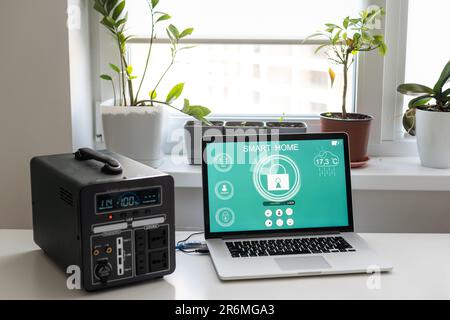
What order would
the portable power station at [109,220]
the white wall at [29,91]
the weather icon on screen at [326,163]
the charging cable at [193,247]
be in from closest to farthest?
the portable power station at [109,220]
the charging cable at [193,247]
the weather icon on screen at [326,163]
the white wall at [29,91]

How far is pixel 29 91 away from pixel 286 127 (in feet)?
2.67

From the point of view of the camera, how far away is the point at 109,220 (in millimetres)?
1470

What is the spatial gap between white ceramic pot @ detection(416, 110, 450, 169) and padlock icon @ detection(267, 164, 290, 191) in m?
0.60

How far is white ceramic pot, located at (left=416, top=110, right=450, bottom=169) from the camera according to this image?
6.97ft

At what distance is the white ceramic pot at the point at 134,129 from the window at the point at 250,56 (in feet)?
0.73

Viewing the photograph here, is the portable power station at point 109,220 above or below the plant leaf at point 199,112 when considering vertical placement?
below

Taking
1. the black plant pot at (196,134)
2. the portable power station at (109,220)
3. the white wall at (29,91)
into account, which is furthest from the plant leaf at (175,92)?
the portable power station at (109,220)

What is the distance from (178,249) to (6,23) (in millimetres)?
895

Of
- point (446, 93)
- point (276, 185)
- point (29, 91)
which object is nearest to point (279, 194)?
point (276, 185)

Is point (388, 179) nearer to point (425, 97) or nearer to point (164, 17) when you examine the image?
point (425, 97)

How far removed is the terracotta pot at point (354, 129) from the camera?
7.02 ft

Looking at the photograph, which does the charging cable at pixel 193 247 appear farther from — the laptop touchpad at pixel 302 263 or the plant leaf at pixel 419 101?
the plant leaf at pixel 419 101

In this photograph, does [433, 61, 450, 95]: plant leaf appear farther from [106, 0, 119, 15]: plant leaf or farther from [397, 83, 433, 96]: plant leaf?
[106, 0, 119, 15]: plant leaf

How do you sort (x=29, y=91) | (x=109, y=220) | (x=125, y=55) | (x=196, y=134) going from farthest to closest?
(x=125, y=55) → (x=196, y=134) → (x=29, y=91) → (x=109, y=220)
